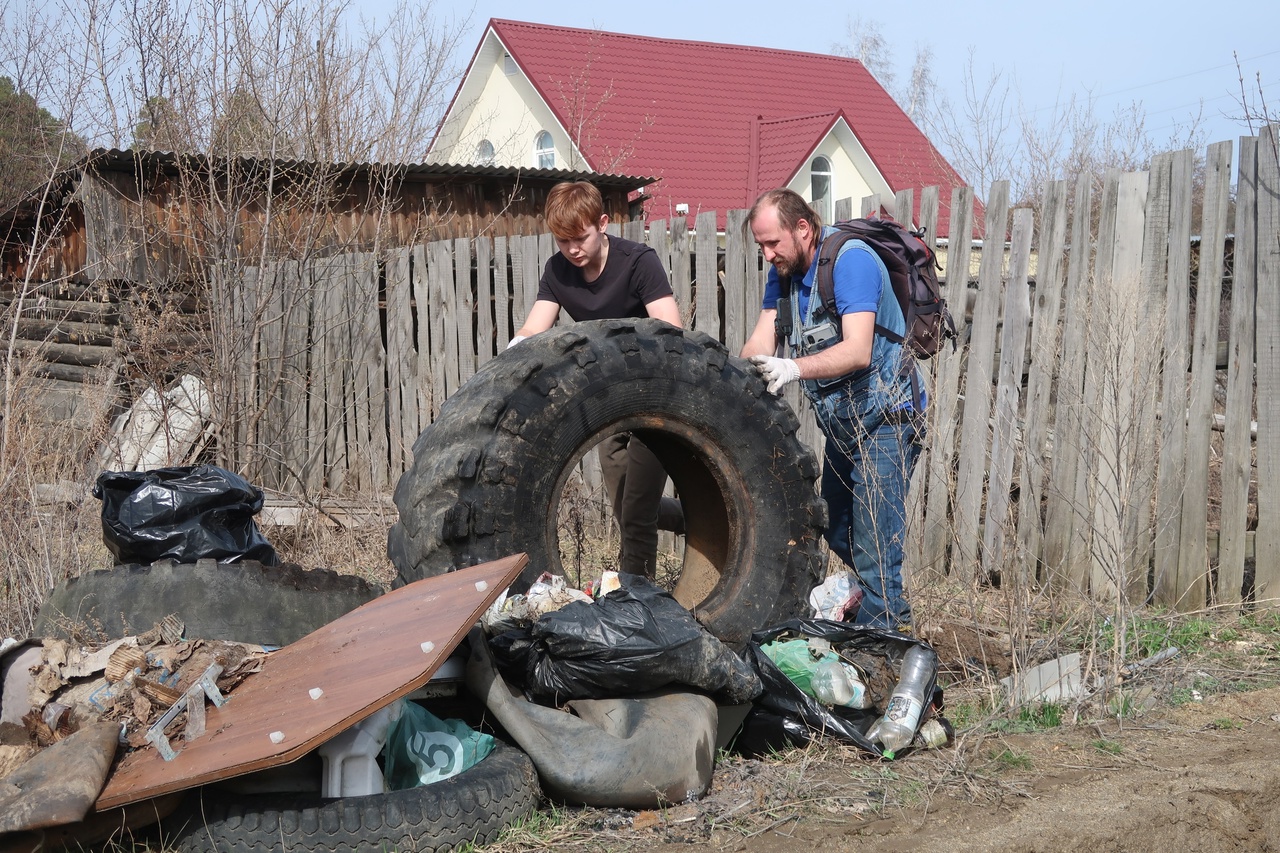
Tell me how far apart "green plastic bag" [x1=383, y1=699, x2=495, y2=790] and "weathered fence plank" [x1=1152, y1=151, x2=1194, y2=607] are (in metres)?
3.51

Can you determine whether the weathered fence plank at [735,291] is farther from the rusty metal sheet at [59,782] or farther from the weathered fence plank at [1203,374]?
the rusty metal sheet at [59,782]

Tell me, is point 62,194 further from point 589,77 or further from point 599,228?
point 589,77

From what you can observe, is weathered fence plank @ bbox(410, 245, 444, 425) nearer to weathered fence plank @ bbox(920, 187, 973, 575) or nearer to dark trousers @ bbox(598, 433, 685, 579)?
dark trousers @ bbox(598, 433, 685, 579)

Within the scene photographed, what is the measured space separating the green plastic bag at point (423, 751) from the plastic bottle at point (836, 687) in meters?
1.06

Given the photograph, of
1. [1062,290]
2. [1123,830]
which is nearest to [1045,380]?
[1062,290]

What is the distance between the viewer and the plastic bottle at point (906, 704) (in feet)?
11.2

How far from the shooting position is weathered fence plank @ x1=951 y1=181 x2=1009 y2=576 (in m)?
5.64

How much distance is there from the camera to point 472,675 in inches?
124

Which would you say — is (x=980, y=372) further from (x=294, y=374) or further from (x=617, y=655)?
(x=294, y=374)

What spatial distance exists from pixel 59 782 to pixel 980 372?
4507mm

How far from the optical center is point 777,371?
13.6 feet

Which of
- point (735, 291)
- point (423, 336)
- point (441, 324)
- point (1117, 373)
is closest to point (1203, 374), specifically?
point (1117, 373)

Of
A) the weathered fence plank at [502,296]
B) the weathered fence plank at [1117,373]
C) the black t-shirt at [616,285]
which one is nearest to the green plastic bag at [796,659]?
the weathered fence plank at [1117,373]

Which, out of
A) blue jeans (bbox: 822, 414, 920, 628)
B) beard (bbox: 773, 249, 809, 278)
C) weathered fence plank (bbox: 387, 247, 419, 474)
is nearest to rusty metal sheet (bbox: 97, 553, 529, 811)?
blue jeans (bbox: 822, 414, 920, 628)
